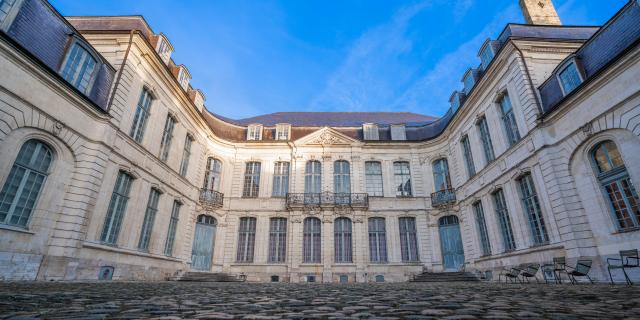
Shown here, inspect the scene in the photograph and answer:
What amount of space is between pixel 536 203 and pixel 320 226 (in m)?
10.8

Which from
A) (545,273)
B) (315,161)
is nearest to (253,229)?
(315,161)

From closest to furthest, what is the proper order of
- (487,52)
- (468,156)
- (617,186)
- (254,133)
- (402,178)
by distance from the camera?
(617,186) → (487,52) → (468,156) → (402,178) → (254,133)

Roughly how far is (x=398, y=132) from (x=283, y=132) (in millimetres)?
7651

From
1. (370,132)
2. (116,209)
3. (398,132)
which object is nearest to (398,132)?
(398,132)

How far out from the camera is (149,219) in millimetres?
12789

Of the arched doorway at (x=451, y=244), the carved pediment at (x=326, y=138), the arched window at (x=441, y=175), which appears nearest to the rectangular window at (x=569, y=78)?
the arched window at (x=441, y=175)

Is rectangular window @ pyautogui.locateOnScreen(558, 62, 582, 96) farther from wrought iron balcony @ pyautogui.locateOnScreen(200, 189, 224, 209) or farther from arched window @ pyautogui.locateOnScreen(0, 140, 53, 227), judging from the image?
wrought iron balcony @ pyautogui.locateOnScreen(200, 189, 224, 209)

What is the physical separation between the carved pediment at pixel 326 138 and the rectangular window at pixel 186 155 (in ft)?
21.0

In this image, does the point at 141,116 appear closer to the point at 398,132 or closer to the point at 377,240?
the point at 377,240

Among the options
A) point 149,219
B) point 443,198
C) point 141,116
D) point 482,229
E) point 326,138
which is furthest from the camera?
point 326,138

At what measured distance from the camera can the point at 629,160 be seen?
7605mm

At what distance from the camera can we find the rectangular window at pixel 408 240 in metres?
17.0

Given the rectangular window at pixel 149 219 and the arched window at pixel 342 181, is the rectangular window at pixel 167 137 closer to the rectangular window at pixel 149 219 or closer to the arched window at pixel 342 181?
the rectangular window at pixel 149 219

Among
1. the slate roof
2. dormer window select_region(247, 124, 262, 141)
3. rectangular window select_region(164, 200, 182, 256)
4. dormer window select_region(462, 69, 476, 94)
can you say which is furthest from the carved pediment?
rectangular window select_region(164, 200, 182, 256)
